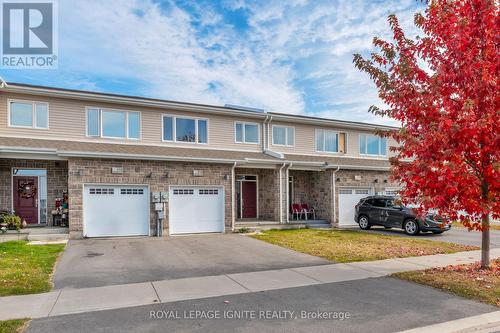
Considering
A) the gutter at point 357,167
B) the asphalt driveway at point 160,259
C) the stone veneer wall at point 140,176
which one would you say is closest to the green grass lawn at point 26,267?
the asphalt driveway at point 160,259

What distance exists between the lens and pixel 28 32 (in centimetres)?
1407

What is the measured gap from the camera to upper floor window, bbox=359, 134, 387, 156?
2297 centimetres

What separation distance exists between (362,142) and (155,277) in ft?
59.3

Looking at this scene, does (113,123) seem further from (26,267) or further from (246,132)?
(26,267)

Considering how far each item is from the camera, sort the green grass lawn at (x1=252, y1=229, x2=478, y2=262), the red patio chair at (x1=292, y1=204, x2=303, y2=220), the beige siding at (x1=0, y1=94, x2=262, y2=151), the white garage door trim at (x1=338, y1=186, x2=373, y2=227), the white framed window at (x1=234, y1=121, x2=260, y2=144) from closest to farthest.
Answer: the green grass lawn at (x1=252, y1=229, x2=478, y2=262)
the beige siding at (x1=0, y1=94, x2=262, y2=151)
the white framed window at (x1=234, y1=121, x2=260, y2=144)
the white garage door trim at (x1=338, y1=186, x2=373, y2=227)
the red patio chair at (x1=292, y1=204, x2=303, y2=220)

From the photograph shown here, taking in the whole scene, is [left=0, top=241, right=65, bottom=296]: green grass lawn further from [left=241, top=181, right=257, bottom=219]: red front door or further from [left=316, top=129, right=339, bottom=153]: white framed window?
[left=316, top=129, right=339, bottom=153]: white framed window

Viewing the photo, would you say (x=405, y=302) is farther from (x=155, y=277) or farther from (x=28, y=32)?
(x=28, y=32)

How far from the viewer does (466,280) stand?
25.3ft

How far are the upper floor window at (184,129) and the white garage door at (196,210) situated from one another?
11.1 ft

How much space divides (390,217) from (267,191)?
6296 mm

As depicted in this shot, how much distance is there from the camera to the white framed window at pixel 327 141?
21558 millimetres

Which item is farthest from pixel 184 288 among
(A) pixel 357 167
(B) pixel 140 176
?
(A) pixel 357 167

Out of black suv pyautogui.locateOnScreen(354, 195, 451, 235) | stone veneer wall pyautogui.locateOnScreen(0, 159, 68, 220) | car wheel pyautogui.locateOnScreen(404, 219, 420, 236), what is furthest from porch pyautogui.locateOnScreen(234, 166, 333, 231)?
stone veneer wall pyautogui.locateOnScreen(0, 159, 68, 220)

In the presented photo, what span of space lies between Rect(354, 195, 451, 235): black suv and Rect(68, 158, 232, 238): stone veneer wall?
7.25 metres
